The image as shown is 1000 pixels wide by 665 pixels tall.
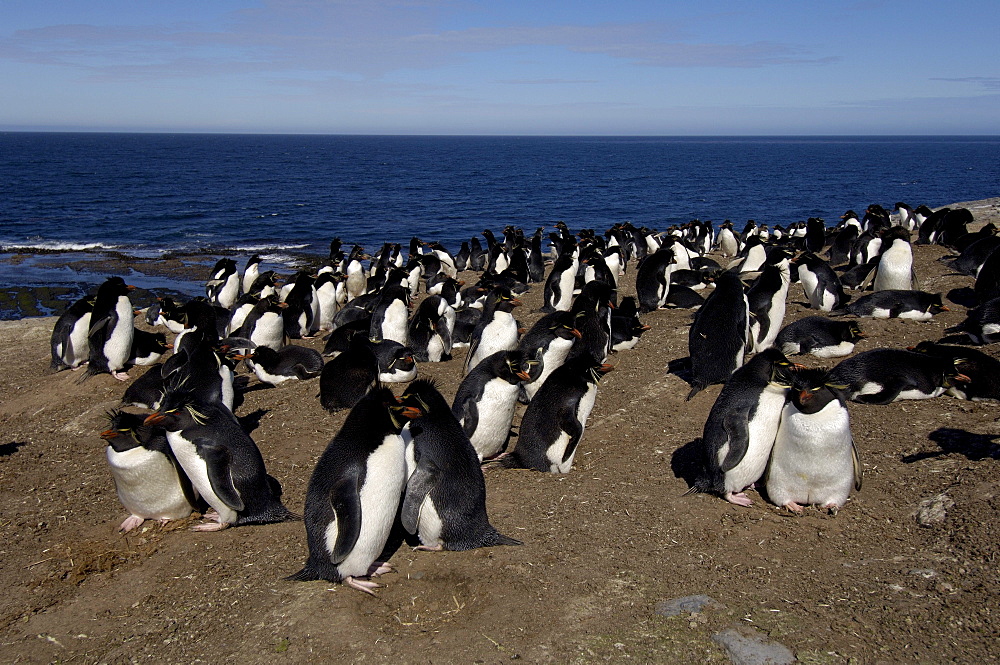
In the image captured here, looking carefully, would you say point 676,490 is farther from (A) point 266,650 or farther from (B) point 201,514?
(B) point 201,514

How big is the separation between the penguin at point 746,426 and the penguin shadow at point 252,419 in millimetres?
5512

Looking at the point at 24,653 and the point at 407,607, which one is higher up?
the point at 407,607

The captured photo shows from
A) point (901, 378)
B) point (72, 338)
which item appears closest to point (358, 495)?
point (901, 378)

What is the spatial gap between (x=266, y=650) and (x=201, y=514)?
2535 mm

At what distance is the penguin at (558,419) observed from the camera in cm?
689

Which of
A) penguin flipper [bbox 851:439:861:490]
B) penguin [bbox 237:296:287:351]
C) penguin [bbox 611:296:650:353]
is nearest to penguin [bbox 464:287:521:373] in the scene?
penguin [bbox 611:296:650:353]

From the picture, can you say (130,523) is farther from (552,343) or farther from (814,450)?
(814,450)

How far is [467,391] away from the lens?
7.21 metres

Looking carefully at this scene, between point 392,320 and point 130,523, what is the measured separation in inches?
231

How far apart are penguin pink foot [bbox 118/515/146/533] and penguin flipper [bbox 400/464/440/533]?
2.60 metres

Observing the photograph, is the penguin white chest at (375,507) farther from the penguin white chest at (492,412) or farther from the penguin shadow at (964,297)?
the penguin shadow at (964,297)

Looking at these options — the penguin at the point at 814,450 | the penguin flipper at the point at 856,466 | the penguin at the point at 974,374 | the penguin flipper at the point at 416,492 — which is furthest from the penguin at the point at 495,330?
the penguin at the point at 974,374

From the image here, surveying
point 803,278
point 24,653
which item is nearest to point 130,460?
point 24,653

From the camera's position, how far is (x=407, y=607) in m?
4.61
